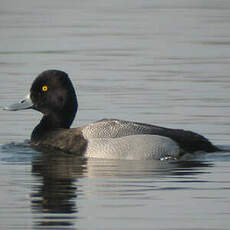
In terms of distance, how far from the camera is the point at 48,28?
2755cm

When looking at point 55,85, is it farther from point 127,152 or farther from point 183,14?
point 183,14

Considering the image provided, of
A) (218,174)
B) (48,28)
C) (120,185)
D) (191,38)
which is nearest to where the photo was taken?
(120,185)

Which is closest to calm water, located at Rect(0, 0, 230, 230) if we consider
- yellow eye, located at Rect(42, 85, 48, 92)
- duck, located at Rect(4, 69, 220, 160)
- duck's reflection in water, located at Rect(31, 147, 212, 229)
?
duck's reflection in water, located at Rect(31, 147, 212, 229)

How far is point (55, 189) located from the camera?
1062cm

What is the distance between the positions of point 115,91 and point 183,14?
14.7 meters

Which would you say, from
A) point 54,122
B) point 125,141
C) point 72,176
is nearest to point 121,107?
point 54,122

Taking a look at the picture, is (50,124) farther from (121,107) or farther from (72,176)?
(72,176)

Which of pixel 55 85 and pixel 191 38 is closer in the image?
pixel 55 85

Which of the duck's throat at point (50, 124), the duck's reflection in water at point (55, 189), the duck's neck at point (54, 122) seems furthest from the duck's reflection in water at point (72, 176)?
the duck's neck at point (54, 122)

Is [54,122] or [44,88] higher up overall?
[44,88]

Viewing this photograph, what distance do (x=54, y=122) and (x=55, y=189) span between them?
3185 mm

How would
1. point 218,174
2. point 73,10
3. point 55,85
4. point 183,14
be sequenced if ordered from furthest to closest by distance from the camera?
1. point 73,10
2. point 183,14
3. point 55,85
4. point 218,174

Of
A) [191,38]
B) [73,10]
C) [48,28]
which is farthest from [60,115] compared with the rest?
[73,10]

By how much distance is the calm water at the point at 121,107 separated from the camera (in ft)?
31.5
